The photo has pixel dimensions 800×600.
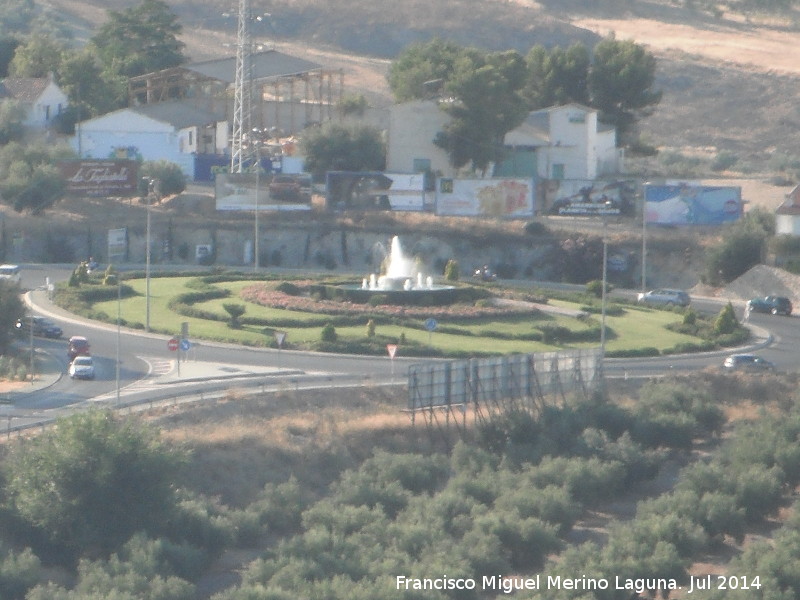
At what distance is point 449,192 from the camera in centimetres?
8244

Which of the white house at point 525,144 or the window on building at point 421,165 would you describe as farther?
the window on building at point 421,165

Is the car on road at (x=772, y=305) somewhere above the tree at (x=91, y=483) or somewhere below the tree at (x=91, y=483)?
above

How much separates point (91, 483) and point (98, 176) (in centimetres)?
4568

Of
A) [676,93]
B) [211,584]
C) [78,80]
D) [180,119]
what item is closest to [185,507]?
[211,584]

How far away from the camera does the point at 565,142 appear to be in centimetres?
9000

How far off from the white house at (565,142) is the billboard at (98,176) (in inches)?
899

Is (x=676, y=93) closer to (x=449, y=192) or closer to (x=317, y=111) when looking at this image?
(x=317, y=111)

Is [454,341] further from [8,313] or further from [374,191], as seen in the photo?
[374,191]

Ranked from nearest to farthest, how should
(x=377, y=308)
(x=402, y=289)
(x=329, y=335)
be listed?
(x=329, y=335) < (x=377, y=308) < (x=402, y=289)

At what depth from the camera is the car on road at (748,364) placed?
52.7 meters

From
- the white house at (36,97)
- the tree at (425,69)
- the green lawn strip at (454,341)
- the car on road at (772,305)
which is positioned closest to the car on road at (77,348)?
the green lawn strip at (454,341)

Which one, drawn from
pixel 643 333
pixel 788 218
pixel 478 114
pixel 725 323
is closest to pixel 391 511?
pixel 643 333

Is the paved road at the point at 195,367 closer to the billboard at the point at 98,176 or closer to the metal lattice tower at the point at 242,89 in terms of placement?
the billboard at the point at 98,176

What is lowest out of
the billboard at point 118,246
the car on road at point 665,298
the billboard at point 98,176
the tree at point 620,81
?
the car on road at point 665,298
